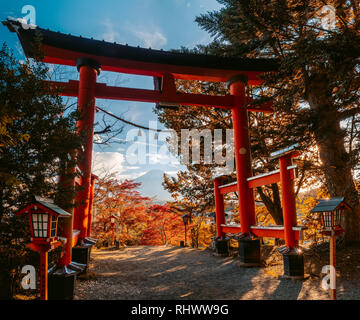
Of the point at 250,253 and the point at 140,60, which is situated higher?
the point at 140,60

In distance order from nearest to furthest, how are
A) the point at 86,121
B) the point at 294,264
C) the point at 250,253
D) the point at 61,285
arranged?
the point at 61,285 → the point at 294,264 → the point at 86,121 → the point at 250,253

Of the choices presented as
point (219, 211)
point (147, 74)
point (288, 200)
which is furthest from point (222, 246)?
point (147, 74)

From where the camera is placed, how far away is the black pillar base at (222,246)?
708 centimetres

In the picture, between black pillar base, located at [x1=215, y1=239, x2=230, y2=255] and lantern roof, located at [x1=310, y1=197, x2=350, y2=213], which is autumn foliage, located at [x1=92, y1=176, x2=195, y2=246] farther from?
lantern roof, located at [x1=310, y1=197, x2=350, y2=213]

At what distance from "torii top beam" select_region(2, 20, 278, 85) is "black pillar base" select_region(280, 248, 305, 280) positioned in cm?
441

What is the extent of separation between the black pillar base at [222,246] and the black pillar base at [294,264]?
292 centimetres

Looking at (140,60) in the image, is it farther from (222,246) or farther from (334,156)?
(222,246)

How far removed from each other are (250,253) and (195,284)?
1873 millimetres

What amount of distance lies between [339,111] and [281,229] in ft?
10.2

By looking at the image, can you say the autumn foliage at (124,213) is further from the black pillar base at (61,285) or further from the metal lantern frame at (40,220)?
the metal lantern frame at (40,220)

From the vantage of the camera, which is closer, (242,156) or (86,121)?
(86,121)

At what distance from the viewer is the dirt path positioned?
3.66 meters

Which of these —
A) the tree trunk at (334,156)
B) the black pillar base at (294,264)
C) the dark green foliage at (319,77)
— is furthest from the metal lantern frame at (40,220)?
the tree trunk at (334,156)

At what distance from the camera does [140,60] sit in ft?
19.8
